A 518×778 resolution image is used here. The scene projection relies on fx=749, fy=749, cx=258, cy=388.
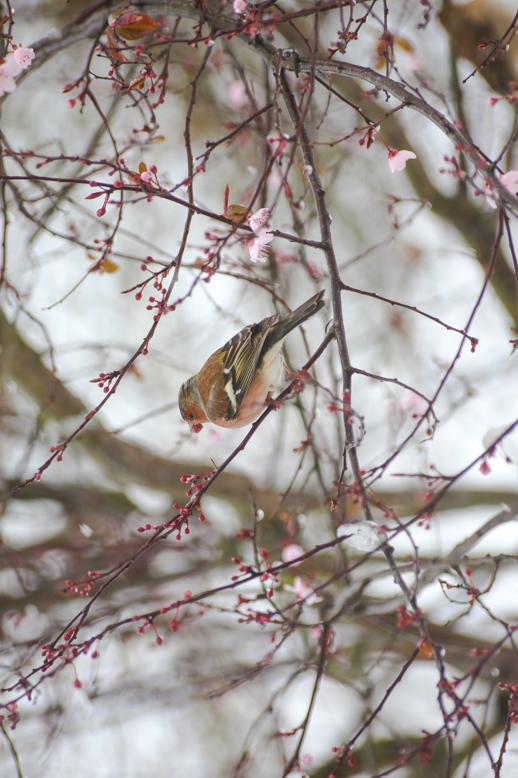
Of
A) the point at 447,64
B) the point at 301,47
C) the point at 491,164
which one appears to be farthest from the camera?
the point at 447,64

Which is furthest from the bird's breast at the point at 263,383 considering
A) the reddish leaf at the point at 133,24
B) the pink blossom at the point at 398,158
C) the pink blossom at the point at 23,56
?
the pink blossom at the point at 23,56

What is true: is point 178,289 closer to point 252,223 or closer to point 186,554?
point 186,554

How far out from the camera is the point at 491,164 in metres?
2.10

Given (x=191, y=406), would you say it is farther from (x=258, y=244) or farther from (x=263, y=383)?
(x=258, y=244)

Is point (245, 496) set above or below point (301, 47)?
below

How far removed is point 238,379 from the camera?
4238 millimetres

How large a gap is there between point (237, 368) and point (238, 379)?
64 mm

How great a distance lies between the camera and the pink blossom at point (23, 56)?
233 centimetres

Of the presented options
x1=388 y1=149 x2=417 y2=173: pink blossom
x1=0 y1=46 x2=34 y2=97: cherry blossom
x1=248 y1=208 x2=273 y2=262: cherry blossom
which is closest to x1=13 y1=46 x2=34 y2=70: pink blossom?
x1=0 y1=46 x2=34 y2=97: cherry blossom

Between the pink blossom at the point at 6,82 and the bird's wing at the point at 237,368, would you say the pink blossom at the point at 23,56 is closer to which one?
the pink blossom at the point at 6,82

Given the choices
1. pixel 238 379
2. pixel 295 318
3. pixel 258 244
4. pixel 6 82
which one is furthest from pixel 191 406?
pixel 6 82

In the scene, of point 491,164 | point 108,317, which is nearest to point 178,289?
point 108,317

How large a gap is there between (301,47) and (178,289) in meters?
2.81

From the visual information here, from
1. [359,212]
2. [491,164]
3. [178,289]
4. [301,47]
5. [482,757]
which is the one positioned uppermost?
[359,212]
